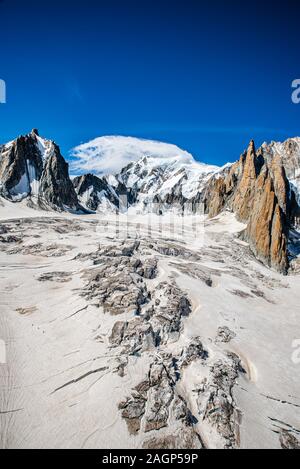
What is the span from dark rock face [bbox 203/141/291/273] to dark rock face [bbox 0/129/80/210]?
5628 cm

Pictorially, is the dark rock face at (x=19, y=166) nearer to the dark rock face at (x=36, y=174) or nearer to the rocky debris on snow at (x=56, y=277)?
the dark rock face at (x=36, y=174)

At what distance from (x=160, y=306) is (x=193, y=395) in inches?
309

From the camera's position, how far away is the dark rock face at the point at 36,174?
91375 millimetres

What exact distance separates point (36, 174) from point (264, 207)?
3068 inches

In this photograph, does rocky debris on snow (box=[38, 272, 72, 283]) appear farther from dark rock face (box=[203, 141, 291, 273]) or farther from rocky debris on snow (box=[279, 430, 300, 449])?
dark rock face (box=[203, 141, 291, 273])

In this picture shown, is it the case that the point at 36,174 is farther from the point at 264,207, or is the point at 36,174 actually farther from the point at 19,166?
the point at 264,207

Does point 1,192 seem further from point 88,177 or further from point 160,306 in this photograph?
point 88,177

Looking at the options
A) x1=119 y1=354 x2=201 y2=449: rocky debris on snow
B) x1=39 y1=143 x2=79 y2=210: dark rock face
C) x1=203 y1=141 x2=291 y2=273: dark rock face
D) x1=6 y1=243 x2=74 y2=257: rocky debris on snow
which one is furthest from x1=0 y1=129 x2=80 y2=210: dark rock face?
x1=119 y1=354 x2=201 y2=449: rocky debris on snow

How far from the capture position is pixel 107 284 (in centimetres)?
2327

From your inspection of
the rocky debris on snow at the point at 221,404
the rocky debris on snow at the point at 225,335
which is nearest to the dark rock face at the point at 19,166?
the rocky debris on snow at the point at 225,335

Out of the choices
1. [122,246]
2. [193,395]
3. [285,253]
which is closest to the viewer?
[193,395]

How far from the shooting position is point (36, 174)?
102 metres

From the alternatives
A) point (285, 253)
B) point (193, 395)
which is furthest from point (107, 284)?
point (285, 253)

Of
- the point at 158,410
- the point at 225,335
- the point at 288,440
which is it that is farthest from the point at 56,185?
the point at 288,440
